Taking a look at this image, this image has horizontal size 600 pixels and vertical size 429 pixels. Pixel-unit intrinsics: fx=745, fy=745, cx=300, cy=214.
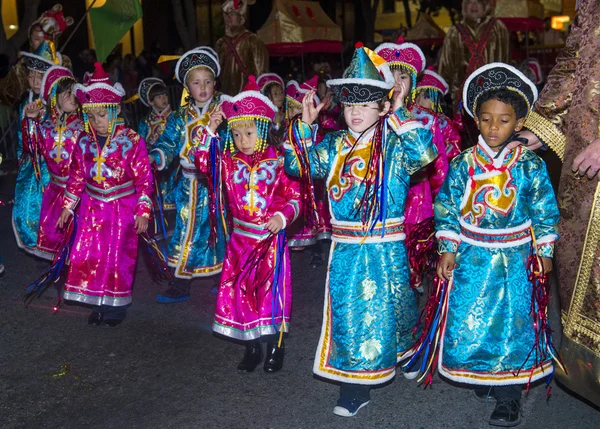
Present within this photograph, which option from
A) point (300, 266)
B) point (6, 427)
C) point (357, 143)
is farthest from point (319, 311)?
point (6, 427)

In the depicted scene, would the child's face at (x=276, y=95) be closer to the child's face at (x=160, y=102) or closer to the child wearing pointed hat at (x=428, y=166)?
the child's face at (x=160, y=102)

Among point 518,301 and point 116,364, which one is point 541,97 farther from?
point 116,364

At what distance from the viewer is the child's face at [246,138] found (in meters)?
4.69

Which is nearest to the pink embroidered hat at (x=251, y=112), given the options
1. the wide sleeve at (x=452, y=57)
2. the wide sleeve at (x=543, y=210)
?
the wide sleeve at (x=543, y=210)

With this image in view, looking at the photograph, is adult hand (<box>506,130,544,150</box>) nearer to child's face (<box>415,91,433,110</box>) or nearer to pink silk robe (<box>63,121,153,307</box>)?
child's face (<box>415,91,433,110</box>)

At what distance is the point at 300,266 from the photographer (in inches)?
291

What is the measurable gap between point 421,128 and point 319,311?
7.85 feet

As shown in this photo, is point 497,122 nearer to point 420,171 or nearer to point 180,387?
point 420,171

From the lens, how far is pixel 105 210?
5594mm

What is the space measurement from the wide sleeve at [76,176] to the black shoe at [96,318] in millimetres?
813

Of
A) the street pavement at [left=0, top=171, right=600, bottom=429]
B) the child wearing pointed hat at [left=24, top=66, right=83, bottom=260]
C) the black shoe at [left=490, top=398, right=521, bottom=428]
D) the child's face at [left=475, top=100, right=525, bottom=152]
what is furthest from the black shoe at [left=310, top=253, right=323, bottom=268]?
the child's face at [left=475, top=100, right=525, bottom=152]

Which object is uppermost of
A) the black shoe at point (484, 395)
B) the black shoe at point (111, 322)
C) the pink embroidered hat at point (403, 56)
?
the pink embroidered hat at point (403, 56)

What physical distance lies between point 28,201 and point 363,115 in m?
4.28

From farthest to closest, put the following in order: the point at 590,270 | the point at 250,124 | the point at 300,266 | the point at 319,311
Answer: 1. the point at 300,266
2. the point at 319,311
3. the point at 250,124
4. the point at 590,270
